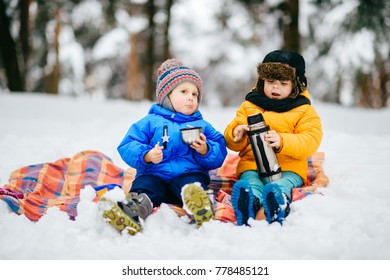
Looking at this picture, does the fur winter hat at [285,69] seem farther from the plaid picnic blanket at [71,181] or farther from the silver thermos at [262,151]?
the plaid picnic blanket at [71,181]

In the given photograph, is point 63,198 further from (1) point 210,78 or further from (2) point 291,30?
(1) point 210,78

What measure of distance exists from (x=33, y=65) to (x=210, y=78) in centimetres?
795

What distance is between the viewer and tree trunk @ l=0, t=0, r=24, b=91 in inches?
388

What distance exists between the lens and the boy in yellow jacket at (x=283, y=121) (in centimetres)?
254

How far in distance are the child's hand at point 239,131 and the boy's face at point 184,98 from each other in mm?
325

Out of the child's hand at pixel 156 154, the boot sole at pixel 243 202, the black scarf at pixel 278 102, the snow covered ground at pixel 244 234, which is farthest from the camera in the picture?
the black scarf at pixel 278 102

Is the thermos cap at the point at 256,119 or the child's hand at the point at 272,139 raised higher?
the thermos cap at the point at 256,119

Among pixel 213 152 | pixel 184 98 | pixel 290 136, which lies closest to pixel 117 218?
pixel 213 152

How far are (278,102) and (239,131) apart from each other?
0.34 m

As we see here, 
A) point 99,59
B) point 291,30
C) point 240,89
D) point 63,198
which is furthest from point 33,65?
point 63,198

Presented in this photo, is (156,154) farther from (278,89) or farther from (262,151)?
(278,89)

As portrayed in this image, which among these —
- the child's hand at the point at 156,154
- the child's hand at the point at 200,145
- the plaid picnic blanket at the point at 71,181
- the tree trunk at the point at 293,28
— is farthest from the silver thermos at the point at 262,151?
the tree trunk at the point at 293,28

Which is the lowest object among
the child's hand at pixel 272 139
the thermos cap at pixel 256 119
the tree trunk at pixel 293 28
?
the child's hand at pixel 272 139

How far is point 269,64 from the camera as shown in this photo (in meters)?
2.66
